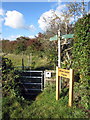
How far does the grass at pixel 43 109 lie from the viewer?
7.49ft

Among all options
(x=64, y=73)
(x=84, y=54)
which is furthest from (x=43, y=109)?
(x=84, y=54)

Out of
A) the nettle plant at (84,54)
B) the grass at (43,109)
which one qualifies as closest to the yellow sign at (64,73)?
the nettle plant at (84,54)

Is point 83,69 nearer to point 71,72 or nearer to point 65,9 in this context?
point 71,72

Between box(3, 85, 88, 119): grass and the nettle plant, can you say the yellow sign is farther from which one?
box(3, 85, 88, 119): grass

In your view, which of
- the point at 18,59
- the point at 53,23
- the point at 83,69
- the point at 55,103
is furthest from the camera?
the point at 18,59

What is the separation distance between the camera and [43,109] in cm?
254

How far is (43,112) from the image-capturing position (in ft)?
7.91

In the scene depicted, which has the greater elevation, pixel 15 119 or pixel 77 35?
pixel 77 35

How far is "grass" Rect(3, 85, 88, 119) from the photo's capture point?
2.28 m

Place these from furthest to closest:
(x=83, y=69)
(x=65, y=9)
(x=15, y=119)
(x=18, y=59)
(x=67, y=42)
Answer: (x=18, y=59), (x=65, y=9), (x=67, y=42), (x=83, y=69), (x=15, y=119)

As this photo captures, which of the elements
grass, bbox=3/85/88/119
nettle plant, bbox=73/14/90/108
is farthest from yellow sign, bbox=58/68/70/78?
grass, bbox=3/85/88/119

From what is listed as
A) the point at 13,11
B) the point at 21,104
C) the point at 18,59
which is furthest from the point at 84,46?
the point at 18,59

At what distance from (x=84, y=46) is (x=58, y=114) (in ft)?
5.85

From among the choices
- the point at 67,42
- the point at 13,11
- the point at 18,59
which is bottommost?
the point at 18,59
